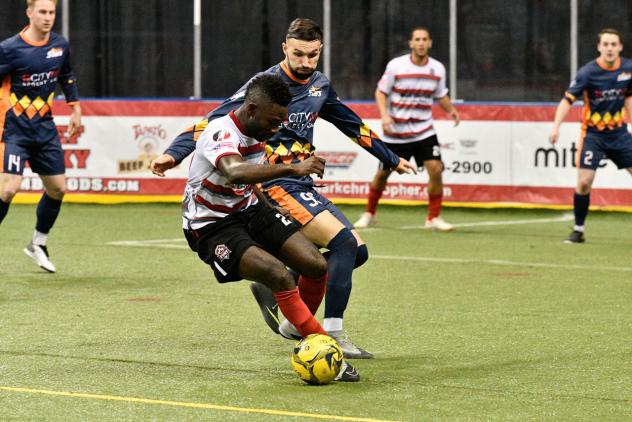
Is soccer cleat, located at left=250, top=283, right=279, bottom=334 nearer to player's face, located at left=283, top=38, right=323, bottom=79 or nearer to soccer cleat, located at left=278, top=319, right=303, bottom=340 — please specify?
soccer cleat, located at left=278, top=319, right=303, bottom=340

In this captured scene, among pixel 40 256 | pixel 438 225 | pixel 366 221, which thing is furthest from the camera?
pixel 366 221

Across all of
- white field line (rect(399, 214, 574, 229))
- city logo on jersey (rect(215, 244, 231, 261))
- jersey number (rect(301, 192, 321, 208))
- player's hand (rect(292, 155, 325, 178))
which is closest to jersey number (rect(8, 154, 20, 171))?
jersey number (rect(301, 192, 321, 208))

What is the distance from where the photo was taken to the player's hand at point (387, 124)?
15477 millimetres

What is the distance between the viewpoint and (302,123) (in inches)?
324

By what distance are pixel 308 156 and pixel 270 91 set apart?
1.22 metres

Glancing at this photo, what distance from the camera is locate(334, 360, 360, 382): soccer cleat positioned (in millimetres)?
7133

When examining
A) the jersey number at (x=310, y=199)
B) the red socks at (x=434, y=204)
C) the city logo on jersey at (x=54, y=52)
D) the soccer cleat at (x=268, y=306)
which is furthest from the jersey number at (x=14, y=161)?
the red socks at (x=434, y=204)

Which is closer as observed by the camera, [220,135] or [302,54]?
[220,135]

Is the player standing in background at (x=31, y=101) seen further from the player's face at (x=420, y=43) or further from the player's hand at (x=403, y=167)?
the player's face at (x=420, y=43)

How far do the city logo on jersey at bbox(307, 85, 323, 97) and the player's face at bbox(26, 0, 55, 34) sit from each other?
11.8 feet

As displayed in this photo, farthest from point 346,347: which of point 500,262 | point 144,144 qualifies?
point 144,144

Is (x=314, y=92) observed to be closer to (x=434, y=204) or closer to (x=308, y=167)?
(x=308, y=167)

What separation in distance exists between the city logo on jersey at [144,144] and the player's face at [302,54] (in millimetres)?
10540

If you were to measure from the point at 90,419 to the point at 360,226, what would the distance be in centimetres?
984
